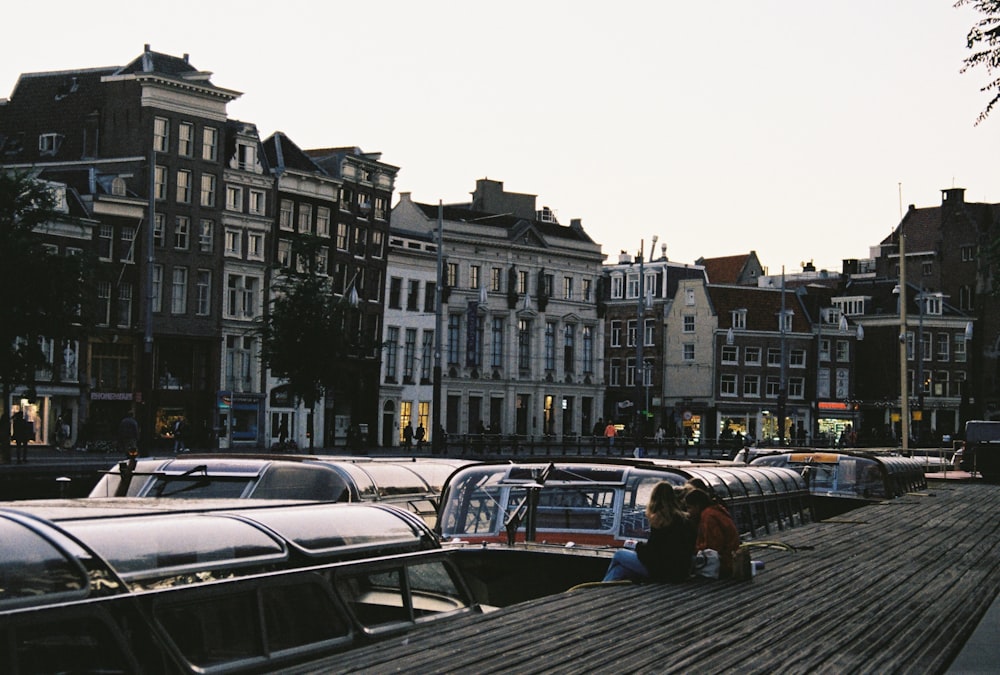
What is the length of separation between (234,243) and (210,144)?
507cm

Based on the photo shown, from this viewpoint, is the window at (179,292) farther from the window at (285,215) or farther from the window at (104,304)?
the window at (285,215)

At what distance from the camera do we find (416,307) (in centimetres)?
9012

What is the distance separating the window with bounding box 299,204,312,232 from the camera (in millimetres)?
79625

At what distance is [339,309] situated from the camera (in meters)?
66.6

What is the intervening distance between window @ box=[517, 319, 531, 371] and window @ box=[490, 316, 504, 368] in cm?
149

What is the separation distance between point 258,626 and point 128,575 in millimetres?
1040

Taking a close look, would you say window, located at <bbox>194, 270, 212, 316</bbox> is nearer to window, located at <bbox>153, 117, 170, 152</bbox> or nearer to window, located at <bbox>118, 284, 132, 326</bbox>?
window, located at <bbox>118, 284, 132, 326</bbox>

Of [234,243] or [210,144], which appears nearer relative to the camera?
[210,144]

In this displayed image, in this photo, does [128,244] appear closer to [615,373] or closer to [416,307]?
[416,307]

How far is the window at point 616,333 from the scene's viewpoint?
363 feet

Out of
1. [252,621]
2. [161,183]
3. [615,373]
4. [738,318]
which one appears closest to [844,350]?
[738,318]

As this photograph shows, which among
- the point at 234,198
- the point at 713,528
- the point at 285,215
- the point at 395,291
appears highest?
the point at 234,198

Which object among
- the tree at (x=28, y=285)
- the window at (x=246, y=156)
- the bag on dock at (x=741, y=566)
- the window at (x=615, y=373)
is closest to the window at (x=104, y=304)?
the window at (x=246, y=156)

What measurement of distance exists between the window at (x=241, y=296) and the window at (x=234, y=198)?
11.0ft
